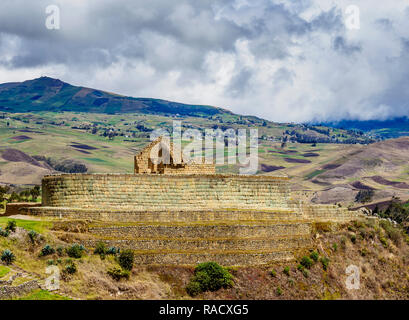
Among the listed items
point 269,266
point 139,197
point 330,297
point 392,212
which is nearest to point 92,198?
point 139,197

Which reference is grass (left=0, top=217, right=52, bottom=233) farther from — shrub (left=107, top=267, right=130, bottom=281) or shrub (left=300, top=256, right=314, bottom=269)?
shrub (left=300, top=256, right=314, bottom=269)

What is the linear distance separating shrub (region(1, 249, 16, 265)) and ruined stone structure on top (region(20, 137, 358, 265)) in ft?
18.8

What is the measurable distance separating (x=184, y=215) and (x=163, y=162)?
10.6 meters

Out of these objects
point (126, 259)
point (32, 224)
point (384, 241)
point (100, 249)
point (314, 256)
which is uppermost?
point (32, 224)

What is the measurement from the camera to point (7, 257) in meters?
36.8

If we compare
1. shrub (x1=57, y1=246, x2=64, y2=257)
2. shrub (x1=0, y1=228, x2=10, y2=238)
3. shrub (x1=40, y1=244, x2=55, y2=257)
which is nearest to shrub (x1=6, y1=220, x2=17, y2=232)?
shrub (x1=0, y1=228, x2=10, y2=238)

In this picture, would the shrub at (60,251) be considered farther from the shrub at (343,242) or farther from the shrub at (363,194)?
the shrub at (363,194)

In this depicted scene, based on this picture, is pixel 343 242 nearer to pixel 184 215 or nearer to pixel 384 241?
pixel 384 241

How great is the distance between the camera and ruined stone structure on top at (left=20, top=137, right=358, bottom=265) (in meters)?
43.7

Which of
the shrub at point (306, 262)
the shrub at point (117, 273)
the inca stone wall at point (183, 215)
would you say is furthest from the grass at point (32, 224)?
the shrub at point (306, 262)

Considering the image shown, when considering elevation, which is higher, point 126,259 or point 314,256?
point 126,259

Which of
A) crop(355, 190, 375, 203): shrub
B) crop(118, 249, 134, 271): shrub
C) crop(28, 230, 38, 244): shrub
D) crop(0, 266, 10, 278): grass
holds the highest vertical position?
crop(28, 230, 38, 244): shrub

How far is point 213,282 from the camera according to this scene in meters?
41.8

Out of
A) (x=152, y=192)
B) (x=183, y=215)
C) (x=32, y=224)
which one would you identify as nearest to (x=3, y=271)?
(x=32, y=224)
